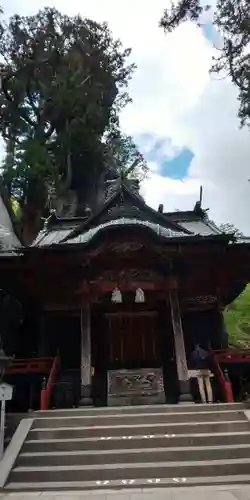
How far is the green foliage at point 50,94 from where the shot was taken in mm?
21984

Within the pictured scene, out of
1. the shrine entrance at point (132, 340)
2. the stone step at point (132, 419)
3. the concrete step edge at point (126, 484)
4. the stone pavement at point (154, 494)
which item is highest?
the shrine entrance at point (132, 340)

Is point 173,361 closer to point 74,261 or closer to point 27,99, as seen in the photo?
point 74,261

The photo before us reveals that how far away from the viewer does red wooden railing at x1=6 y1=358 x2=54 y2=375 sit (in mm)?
8742

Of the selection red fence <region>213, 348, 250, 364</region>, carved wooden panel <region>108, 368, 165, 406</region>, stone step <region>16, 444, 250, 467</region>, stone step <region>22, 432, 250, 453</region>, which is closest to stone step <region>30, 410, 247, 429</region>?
Answer: stone step <region>22, 432, 250, 453</region>

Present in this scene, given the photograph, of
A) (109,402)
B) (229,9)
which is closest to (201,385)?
(109,402)

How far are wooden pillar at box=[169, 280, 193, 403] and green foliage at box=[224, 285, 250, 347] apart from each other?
8688 mm

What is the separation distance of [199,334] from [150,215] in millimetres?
4044

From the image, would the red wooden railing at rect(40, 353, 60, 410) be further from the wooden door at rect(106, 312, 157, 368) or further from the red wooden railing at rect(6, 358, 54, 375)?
the wooden door at rect(106, 312, 157, 368)

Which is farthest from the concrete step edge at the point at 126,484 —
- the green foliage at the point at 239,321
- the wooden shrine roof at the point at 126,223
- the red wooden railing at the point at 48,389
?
the green foliage at the point at 239,321

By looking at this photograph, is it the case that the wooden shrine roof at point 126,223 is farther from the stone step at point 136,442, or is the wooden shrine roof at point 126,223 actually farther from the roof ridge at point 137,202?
the stone step at point 136,442

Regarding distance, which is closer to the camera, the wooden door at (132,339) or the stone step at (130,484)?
the stone step at (130,484)

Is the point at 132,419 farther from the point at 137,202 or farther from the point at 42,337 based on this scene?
the point at 137,202

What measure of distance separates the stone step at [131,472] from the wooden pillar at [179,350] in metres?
2.70

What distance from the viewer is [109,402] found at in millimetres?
9070
